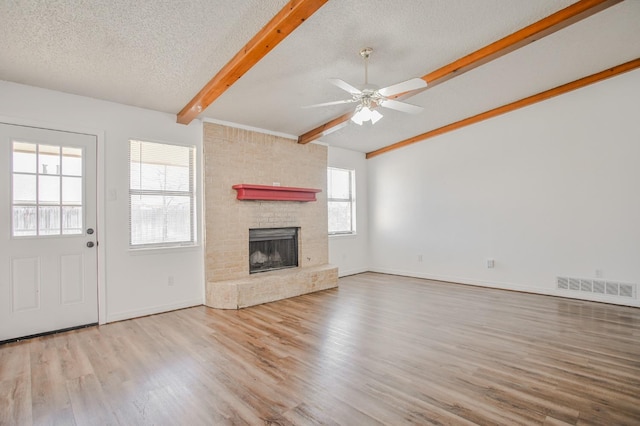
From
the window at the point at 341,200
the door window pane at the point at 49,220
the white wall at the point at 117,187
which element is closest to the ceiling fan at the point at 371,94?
the white wall at the point at 117,187

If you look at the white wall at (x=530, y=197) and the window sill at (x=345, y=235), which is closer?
the white wall at (x=530, y=197)

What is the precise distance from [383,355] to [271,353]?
0.99 m

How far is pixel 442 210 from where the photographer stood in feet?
19.8

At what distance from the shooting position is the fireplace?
204 inches

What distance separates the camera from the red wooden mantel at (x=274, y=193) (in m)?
4.79

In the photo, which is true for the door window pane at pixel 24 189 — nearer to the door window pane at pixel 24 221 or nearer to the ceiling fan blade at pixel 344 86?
the door window pane at pixel 24 221

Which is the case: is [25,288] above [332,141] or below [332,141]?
below

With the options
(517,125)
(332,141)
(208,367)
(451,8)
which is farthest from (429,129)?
(208,367)

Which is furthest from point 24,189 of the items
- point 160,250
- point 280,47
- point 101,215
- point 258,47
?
point 280,47

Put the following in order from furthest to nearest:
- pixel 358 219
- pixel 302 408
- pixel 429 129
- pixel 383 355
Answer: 1. pixel 358 219
2. pixel 429 129
3. pixel 383 355
4. pixel 302 408

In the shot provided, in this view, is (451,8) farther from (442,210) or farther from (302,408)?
(442,210)

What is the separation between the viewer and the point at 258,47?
282 centimetres

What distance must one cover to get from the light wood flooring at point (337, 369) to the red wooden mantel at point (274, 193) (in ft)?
5.69

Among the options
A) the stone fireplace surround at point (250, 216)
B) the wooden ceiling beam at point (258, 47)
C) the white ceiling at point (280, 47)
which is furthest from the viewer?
the stone fireplace surround at point (250, 216)
